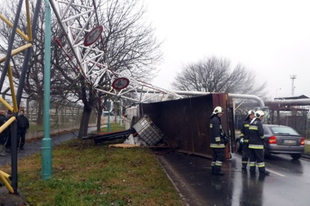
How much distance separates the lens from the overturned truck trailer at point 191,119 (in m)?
11.0

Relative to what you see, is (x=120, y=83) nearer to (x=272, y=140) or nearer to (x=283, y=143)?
(x=272, y=140)

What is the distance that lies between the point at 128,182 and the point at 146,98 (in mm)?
9671

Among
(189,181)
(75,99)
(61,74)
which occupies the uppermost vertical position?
(61,74)

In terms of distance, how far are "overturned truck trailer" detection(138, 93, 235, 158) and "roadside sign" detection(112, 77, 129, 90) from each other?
83.7 inches

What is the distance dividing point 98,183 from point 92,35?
218 inches

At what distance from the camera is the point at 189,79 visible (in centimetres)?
4506

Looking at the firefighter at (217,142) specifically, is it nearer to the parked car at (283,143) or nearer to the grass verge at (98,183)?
the grass verge at (98,183)

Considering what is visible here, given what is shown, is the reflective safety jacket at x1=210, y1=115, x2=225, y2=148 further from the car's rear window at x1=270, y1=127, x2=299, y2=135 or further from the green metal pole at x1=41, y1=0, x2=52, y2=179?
the car's rear window at x1=270, y1=127, x2=299, y2=135

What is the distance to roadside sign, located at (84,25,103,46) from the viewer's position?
10977 mm

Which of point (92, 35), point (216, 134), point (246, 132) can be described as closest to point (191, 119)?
point (246, 132)

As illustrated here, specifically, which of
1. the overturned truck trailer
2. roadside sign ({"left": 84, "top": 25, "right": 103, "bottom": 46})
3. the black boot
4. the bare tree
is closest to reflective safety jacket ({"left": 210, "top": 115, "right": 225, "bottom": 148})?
the black boot

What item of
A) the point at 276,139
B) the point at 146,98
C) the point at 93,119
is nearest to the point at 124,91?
the point at 146,98

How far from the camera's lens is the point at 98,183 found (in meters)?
7.34

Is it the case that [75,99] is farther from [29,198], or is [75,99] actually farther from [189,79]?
[189,79]
